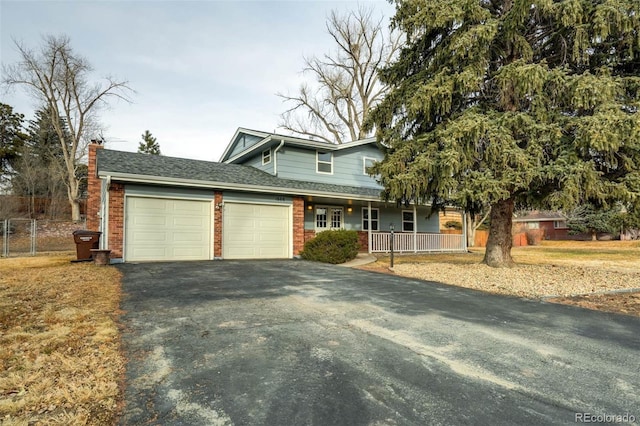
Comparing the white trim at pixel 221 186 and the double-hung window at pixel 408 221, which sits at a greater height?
the white trim at pixel 221 186

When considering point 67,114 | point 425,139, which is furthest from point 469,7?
point 67,114

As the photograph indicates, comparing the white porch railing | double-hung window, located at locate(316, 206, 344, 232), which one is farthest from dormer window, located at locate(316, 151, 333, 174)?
the white porch railing

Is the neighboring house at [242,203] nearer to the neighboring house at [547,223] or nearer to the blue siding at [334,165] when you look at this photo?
the blue siding at [334,165]

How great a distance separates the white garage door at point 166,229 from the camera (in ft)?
34.4

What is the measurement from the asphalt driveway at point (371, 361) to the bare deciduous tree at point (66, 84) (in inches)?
999

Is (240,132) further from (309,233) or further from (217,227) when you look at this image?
(217,227)

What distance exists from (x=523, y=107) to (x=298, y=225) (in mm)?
8348

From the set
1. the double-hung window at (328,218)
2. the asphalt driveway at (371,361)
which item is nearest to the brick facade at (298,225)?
the double-hung window at (328,218)

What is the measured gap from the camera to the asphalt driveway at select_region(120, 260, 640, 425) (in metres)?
2.21

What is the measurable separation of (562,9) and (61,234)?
2766cm

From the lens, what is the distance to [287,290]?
6.37 m

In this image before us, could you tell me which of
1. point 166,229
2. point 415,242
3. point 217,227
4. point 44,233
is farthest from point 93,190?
point 415,242

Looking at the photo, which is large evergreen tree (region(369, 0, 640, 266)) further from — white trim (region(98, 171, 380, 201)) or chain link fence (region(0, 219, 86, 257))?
chain link fence (region(0, 219, 86, 257))

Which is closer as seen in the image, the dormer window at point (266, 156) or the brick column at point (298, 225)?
the brick column at point (298, 225)
